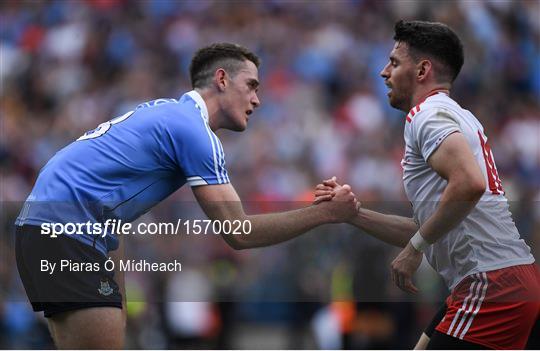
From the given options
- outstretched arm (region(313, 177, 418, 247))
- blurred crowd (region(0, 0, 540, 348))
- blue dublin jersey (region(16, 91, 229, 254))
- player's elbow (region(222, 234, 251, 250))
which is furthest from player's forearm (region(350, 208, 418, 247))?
blurred crowd (region(0, 0, 540, 348))

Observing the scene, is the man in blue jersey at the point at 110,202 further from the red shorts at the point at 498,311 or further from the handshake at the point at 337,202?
the red shorts at the point at 498,311

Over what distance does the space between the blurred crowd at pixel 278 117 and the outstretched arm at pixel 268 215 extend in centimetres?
172

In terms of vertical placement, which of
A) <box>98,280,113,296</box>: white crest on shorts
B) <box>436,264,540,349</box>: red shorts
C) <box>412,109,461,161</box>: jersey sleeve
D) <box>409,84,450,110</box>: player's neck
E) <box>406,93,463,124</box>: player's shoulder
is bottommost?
<box>436,264,540,349</box>: red shorts

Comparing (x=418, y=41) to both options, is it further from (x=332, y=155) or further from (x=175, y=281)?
(x=332, y=155)

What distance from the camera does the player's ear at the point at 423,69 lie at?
5.48m

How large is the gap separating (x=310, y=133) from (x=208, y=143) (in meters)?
7.28

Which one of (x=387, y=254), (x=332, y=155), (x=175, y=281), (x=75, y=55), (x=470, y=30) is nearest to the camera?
(x=175, y=281)

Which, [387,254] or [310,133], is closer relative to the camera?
[387,254]

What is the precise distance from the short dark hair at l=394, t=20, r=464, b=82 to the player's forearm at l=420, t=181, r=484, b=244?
81 cm

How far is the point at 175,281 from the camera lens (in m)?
7.23

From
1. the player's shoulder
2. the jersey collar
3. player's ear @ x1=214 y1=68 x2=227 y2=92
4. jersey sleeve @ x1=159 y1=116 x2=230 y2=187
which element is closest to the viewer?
the player's shoulder

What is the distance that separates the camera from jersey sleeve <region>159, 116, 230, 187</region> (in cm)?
545

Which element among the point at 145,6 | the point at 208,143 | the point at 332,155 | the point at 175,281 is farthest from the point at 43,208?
the point at 145,6

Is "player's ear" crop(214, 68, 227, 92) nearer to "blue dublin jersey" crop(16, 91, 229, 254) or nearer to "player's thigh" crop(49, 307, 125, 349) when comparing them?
"blue dublin jersey" crop(16, 91, 229, 254)
